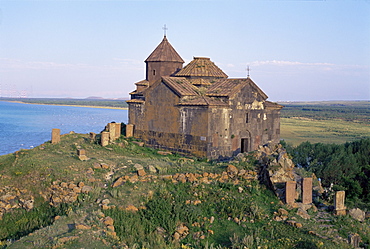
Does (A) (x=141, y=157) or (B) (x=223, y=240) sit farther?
(A) (x=141, y=157)

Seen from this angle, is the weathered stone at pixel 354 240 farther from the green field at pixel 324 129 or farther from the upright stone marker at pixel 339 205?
the green field at pixel 324 129

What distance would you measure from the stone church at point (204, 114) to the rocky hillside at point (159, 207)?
2.76 metres

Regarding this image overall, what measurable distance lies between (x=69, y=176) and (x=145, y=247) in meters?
5.28

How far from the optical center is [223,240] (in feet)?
35.2

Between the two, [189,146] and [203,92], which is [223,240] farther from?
[203,92]

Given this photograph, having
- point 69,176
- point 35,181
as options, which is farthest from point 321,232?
point 35,181

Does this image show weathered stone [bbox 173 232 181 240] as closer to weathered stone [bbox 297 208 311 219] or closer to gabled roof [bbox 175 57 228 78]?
weathered stone [bbox 297 208 311 219]

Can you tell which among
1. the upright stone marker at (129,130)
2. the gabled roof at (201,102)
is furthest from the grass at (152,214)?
the upright stone marker at (129,130)

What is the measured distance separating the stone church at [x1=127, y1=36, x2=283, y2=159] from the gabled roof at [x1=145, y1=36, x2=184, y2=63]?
2.13 metres

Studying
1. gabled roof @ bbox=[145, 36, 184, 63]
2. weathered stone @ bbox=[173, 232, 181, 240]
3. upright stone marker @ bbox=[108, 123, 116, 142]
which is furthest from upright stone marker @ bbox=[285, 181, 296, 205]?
gabled roof @ bbox=[145, 36, 184, 63]

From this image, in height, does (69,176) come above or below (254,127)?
below

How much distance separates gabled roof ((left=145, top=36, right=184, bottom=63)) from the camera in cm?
2378

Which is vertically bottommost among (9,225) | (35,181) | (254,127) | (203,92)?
(9,225)

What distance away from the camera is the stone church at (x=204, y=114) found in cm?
1902
